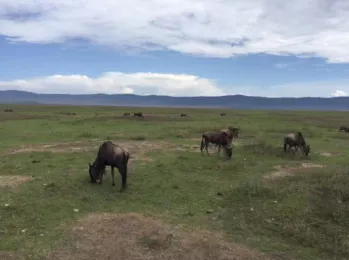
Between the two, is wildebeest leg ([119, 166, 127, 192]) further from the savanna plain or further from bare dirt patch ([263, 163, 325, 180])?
bare dirt patch ([263, 163, 325, 180])

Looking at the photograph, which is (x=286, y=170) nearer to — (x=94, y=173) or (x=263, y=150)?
(x=263, y=150)

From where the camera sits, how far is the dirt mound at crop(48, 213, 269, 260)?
32.3 ft

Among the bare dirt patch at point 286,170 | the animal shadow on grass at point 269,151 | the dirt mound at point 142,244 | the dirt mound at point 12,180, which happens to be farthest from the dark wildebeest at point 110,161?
the animal shadow on grass at point 269,151

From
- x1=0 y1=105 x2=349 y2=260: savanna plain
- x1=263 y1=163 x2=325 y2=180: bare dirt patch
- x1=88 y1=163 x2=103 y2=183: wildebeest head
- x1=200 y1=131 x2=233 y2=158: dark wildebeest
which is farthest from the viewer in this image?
x1=200 y1=131 x2=233 y2=158: dark wildebeest

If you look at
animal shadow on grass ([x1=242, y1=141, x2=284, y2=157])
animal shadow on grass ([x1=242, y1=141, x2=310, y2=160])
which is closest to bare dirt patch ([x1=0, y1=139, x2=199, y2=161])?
animal shadow on grass ([x1=242, y1=141, x2=284, y2=157])

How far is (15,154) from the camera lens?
2250 cm

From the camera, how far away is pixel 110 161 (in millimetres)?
15320

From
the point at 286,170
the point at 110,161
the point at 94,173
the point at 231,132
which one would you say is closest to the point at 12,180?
the point at 94,173

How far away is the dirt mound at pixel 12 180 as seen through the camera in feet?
48.6

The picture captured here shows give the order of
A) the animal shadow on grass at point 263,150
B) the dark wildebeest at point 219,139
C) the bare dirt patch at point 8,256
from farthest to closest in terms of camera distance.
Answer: the animal shadow on grass at point 263,150 → the dark wildebeest at point 219,139 → the bare dirt patch at point 8,256

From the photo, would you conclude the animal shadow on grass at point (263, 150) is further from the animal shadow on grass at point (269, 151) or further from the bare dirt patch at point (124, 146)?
the bare dirt patch at point (124, 146)

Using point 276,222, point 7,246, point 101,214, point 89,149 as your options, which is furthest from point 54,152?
point 276,222

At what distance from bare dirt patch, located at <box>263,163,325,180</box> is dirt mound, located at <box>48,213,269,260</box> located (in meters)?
7.53

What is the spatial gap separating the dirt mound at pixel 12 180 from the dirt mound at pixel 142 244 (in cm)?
458
